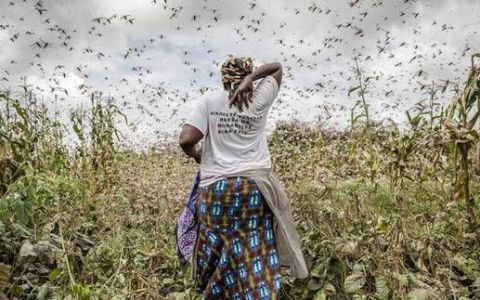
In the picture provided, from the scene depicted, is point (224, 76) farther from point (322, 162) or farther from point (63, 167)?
point (63, 167)

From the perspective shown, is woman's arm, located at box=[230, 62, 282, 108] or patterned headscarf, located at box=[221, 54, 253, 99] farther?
patterned headscarf, located at box=[221, 54, 253, 99]

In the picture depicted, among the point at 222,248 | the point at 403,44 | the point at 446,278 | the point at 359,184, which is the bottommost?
the point at 446,278

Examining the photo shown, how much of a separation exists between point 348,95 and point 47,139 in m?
3.35

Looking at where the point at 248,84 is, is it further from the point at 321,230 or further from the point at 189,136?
the point at 321,230

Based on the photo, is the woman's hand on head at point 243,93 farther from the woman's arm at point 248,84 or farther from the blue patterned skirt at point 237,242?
the blue patterned skirt at point 237,242

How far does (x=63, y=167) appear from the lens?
6.06 metres

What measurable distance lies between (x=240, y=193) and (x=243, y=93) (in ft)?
1.88

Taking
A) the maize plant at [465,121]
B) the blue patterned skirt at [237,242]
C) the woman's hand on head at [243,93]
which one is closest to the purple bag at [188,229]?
the blue patterned skirt at [237,242]

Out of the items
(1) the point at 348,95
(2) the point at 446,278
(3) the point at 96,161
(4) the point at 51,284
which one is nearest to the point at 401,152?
(1) the point at 348,95

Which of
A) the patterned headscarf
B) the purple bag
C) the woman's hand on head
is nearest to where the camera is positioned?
the woman's hand on head

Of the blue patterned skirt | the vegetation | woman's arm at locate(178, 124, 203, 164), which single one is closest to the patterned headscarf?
woman's arm at locate(178, 124, 203, 164)

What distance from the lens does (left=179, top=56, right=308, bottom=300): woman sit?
3270mm

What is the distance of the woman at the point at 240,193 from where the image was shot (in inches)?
129

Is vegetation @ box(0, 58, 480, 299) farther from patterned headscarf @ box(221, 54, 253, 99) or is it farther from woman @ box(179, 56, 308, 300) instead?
patterned headscarf @ box(221, 54, 253, 99)
